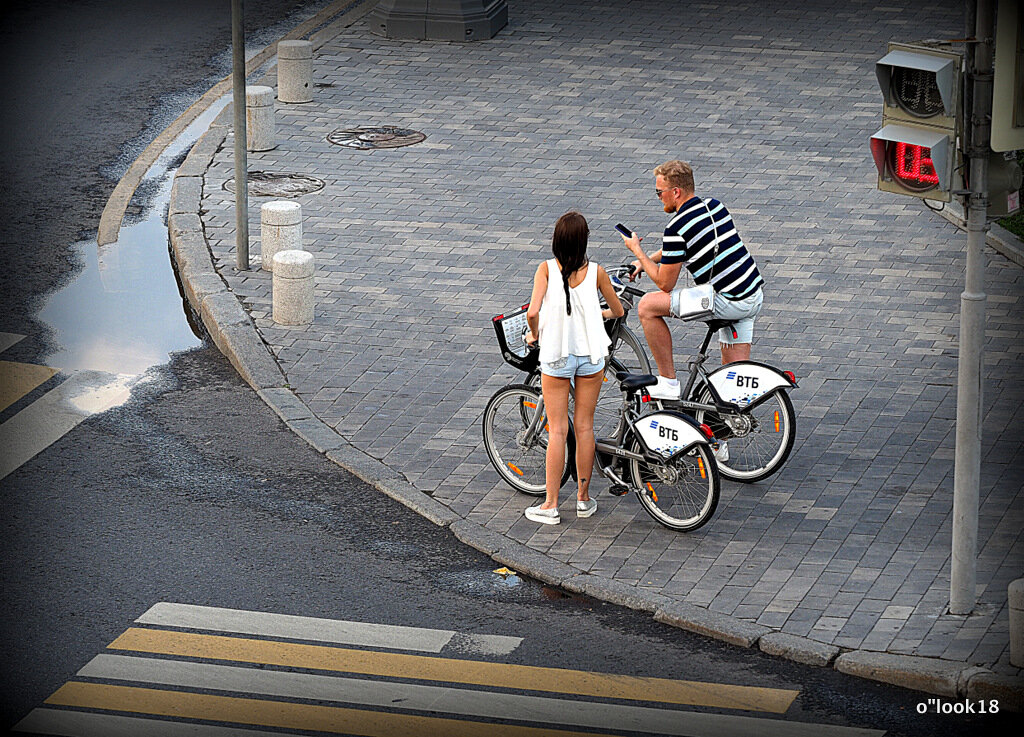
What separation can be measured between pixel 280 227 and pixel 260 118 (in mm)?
3449

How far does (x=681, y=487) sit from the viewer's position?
29.6 feet

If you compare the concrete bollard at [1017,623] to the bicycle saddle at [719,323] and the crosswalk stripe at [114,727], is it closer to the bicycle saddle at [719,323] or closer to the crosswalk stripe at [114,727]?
the bicycle saddle at [719,323]

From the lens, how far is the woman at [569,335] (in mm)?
8625

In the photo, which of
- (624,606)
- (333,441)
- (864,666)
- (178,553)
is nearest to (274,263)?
(333,441)

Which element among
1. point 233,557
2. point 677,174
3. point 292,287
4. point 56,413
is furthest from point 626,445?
point 56,413

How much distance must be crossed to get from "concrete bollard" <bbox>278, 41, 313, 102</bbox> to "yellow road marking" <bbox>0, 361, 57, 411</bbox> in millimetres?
6925

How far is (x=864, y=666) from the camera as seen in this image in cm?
747

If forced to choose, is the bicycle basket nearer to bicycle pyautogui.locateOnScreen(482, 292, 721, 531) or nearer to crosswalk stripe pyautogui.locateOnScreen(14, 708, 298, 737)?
bicycle pyautogui.locateOnScreen(482, 292, 721, 531)

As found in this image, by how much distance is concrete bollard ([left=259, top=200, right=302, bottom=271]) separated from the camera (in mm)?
12703

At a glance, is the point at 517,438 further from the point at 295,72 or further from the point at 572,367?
the point at 295,72

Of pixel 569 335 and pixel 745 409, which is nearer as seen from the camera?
pixel 569 335

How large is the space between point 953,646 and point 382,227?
25.0 ft

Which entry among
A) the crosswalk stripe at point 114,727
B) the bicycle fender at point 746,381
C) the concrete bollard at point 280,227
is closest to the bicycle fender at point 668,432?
the bicycle fender at point 746,381

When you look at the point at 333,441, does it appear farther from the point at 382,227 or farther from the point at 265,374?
the point at 382,227
